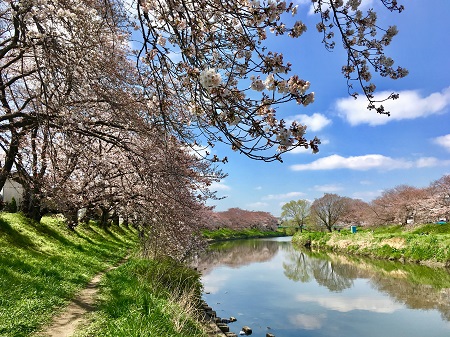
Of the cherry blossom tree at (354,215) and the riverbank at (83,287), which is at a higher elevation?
the cherry blossom tree at (354,215)

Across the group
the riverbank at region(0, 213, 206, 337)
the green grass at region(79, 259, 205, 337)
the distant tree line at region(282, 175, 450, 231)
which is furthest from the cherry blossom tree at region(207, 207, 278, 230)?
the green grass at region(79, 259, 205, 337)

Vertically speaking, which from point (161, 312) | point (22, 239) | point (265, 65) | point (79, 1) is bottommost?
point (161, 312)

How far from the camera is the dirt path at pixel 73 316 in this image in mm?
6457

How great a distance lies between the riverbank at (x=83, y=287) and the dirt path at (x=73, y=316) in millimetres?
122

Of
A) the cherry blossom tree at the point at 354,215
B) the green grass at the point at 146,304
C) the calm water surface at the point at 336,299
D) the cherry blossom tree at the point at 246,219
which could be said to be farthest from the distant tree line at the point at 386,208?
the green grass at the point at 146,304

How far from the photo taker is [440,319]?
1133cm

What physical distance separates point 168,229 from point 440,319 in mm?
9154

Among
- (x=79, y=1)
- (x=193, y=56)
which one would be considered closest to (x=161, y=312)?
(x=193, y=56)

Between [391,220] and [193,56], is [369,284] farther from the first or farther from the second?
[391,220]

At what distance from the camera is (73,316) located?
24.4 ft

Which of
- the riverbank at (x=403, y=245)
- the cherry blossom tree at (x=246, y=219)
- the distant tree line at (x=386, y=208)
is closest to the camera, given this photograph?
the riverbank at (x=403, y=245)

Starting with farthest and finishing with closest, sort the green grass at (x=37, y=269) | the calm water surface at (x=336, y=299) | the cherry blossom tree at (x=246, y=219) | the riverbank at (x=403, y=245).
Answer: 1. the cherry blossom tree at (x=246, y=219)
2. the riverbank at (x=403, y=245)
3. the calm water surface at (x=336, y=299)
4. the green grass at (x=37, y=269)

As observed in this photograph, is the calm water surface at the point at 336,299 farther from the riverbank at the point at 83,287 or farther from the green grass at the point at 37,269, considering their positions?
the green grass at the point at 37,269

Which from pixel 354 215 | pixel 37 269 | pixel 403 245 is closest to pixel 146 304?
pixel 37 269
